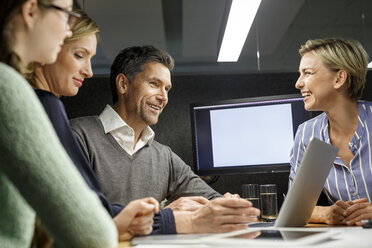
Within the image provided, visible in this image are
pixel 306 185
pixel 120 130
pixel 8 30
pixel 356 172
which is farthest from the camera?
pixel 120 130

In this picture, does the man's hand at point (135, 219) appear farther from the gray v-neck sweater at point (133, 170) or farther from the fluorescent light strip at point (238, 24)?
the fluorescent light strip at point (238, 24)

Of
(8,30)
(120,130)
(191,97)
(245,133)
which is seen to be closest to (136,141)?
(120,130)

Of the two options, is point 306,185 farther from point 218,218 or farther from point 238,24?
point 238,24

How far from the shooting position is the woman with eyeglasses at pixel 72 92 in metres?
0.84

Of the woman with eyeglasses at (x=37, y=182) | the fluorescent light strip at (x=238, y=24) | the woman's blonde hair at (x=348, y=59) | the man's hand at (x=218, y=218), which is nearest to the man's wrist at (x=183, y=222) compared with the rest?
the man's hand at (x=218, y=218)

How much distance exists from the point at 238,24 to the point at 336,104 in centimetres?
126

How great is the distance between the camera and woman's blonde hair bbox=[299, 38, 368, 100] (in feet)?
5.15

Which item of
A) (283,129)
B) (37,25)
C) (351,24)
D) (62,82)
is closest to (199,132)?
(283,129)

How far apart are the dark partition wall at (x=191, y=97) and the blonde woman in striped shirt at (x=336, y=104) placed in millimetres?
216

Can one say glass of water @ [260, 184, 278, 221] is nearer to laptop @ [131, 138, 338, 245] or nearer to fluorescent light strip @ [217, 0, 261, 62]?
laptop @ [131, 138, 338, 245]

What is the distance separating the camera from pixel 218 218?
90 centimetres

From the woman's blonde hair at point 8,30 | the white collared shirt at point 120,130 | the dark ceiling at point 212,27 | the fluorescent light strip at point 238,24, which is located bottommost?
the white collared shirt at point 120,130

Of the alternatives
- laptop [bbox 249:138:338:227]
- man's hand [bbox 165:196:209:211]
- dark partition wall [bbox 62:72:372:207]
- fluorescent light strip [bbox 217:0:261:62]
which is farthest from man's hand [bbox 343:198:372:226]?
fluorescent light strip [bbox 217:0:261:62]

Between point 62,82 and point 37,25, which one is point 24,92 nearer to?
point 37,25
